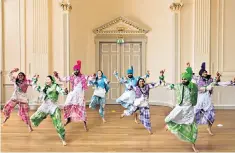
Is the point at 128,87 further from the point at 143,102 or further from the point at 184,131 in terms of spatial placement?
the point at 184,131

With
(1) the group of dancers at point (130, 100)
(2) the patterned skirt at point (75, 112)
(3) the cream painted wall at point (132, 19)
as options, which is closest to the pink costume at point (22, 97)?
(1) the group of dancers at point (130, 100)

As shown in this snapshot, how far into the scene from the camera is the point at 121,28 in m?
11.1

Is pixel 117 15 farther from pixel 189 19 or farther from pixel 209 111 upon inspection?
pixel 209 111

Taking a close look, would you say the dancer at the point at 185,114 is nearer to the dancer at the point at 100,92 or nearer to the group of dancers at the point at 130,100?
the group of dancers at the point at 130,100

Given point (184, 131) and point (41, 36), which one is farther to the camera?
point (41, 36)

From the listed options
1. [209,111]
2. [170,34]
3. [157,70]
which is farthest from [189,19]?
[209,111]

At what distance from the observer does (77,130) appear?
21.7 feet

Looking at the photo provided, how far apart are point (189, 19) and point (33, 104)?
5.80 m

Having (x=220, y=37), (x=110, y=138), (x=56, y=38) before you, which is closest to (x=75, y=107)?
(x=110, y=138)

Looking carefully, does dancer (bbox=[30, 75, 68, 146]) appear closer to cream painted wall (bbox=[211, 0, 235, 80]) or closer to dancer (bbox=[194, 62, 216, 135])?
dancer (bbox=[194, 62, 216, 135])

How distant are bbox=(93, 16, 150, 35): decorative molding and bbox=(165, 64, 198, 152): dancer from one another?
6356mm

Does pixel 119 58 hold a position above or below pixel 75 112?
above

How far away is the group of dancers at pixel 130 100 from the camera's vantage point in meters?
5.00

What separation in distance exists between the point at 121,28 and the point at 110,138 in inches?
239
